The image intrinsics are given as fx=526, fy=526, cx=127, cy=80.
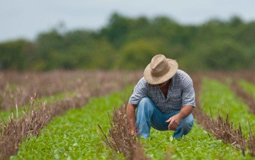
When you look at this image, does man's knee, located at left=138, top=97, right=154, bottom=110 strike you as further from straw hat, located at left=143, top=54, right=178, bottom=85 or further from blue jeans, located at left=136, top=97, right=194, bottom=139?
straw hat, located at left=143, top=54, right=178, bottom=85

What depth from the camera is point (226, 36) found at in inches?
2913

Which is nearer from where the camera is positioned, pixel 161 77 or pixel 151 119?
pixel 161 77

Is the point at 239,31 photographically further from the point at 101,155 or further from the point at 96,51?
the point at 101,155

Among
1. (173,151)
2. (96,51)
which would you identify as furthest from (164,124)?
(96,51)

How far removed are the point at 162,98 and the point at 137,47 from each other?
57.5m

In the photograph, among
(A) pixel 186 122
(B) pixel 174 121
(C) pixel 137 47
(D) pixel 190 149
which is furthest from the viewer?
(C) pixel 137 47

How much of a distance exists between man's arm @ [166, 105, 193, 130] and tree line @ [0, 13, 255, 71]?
4593 centimetres

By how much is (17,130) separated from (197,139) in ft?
8.13

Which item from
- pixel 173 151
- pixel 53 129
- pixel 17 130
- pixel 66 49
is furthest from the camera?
pixel 66 49

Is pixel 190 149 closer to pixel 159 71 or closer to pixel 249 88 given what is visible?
pixel 159 71

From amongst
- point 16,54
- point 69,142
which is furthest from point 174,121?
point 16,54

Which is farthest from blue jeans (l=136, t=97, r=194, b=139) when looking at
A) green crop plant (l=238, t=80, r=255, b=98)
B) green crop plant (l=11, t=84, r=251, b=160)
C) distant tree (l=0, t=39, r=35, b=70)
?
distant tree (l=0, t=39, r=35, b=70)

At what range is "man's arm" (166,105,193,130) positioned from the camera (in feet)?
21.4

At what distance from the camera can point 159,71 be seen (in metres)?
6.55
